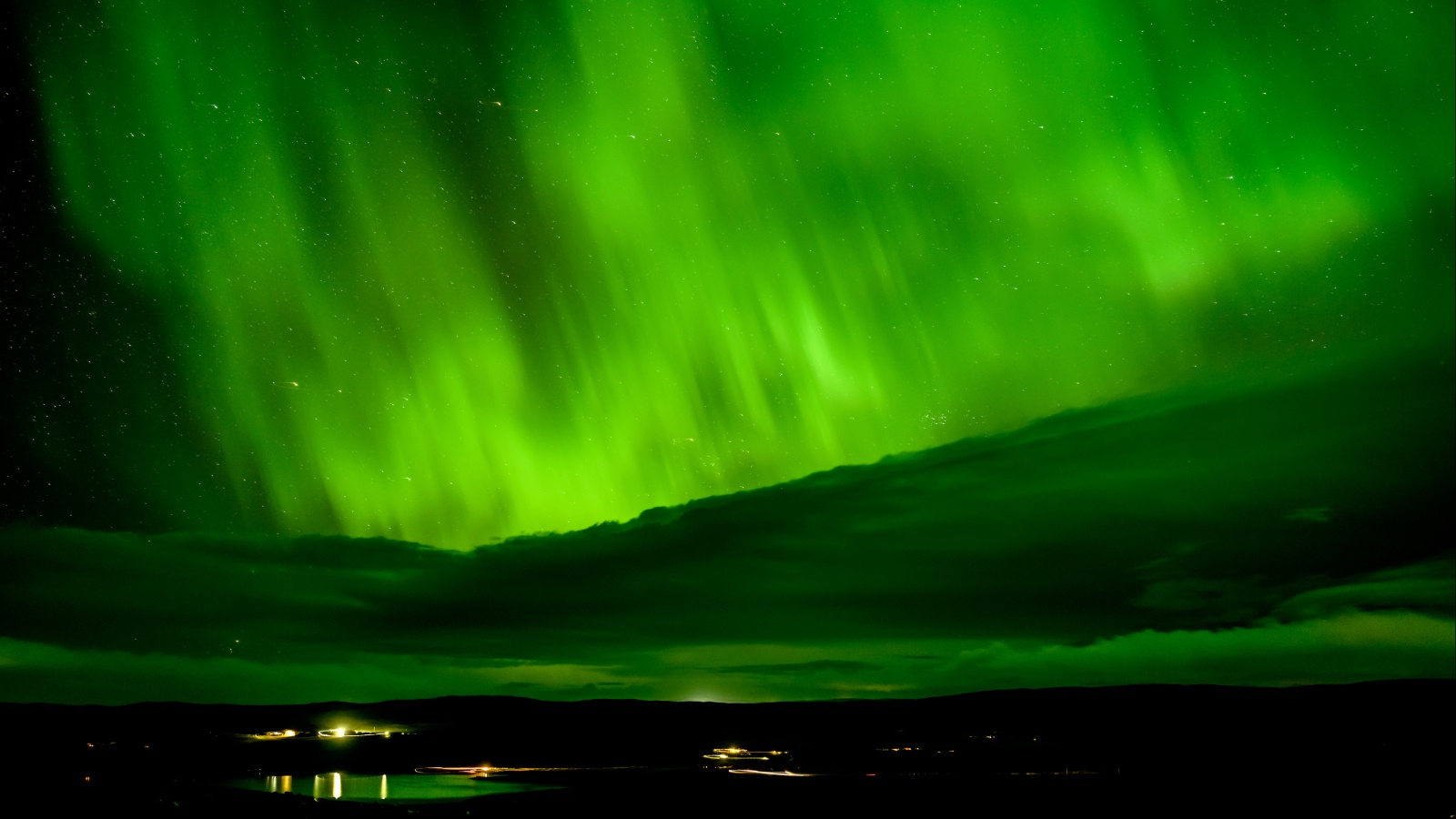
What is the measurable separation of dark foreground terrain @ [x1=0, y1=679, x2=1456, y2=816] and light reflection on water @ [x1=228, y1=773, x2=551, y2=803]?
16.1 inches

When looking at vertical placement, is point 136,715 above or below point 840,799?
above

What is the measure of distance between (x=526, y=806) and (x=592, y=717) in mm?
76194

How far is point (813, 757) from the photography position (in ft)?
151

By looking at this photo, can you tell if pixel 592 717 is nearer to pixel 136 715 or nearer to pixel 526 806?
pixel 136 715

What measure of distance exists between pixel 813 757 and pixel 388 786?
2292 centimetres

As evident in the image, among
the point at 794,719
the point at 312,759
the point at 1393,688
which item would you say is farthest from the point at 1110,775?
the point at 1393,688

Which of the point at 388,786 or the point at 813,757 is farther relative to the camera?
the point at 813,757

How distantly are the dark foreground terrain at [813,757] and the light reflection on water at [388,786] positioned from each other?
0.41m

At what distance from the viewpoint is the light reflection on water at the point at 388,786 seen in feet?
80.3

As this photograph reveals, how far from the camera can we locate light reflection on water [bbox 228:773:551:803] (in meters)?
24.5

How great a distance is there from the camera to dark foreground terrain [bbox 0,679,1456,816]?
80.8 ft

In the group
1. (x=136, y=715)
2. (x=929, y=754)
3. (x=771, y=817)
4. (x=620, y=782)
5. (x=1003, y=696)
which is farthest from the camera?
(x=1003, y=696)

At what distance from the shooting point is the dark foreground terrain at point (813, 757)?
2464 cm

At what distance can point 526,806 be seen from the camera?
72.5 ft
